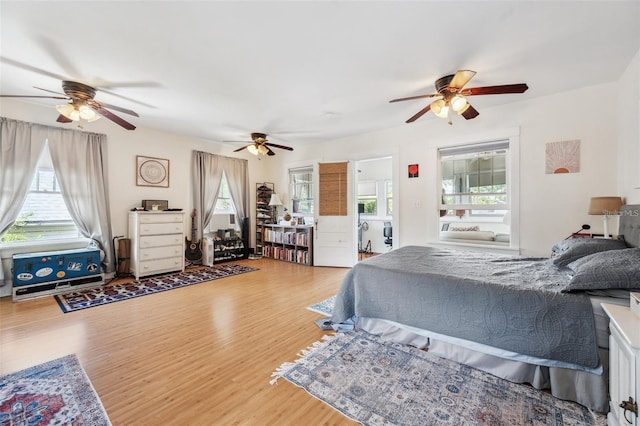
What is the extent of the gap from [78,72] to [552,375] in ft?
15.8

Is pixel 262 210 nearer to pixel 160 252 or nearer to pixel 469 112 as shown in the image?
pixel 160 252

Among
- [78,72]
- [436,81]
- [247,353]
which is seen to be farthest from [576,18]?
[78,72]

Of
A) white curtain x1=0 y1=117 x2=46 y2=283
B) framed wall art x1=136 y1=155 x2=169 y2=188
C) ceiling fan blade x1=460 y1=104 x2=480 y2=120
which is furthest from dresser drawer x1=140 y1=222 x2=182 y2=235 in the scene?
ceiling fan blade x1=460 y1=104 x2=480 y2=120

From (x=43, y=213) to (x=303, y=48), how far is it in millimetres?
4554

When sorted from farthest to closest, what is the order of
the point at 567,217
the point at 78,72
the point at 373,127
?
1. the point at 373,127
2. the point at 567,217
3. the point at 78,72

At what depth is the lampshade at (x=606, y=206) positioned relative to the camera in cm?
271

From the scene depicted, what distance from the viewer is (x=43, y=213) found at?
3.95 meters

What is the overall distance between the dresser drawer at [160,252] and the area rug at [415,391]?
3.60m

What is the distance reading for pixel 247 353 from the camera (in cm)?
220

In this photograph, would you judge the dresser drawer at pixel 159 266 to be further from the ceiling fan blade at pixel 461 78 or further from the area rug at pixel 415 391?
the ceiling fan blade at pixel 461 78

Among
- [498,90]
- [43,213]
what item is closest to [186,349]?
[43,213]

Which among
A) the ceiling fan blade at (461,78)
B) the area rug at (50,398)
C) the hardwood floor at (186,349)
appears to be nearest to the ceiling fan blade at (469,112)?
the ceiling fan blade at (461,78)

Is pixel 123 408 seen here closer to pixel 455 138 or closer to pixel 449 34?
pixel 449 34

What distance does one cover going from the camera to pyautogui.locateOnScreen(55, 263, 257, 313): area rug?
3.34 meters
